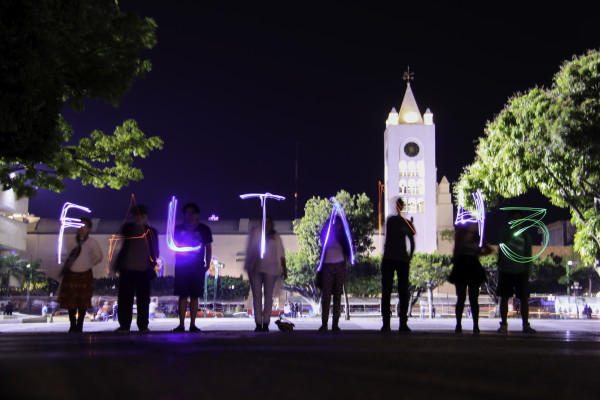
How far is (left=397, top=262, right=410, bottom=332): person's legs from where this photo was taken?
9.48m

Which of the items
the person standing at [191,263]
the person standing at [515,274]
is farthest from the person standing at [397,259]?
the person standing at [191,263]

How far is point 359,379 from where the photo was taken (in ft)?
12.7

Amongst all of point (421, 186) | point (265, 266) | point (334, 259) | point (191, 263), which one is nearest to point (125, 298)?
point (191, 263)

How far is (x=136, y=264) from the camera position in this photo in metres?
9.47

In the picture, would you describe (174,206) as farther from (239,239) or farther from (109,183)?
(239,239)

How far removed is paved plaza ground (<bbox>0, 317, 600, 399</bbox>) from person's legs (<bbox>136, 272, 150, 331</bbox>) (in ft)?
10.3

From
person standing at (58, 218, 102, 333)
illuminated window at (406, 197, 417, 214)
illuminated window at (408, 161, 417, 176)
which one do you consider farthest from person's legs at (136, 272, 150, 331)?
illuminated window at (408, 161, 417, 176)

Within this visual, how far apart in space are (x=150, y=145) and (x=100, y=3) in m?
5.08

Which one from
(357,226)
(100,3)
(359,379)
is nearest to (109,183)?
(100,3)

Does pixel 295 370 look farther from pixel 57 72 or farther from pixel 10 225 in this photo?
pixel 10 225

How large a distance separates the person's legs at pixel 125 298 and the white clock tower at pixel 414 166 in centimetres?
8509

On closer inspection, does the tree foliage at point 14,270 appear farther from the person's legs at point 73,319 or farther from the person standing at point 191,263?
the person standing at point 191,263

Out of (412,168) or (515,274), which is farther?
(412,168)

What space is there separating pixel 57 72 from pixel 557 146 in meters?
13.1
